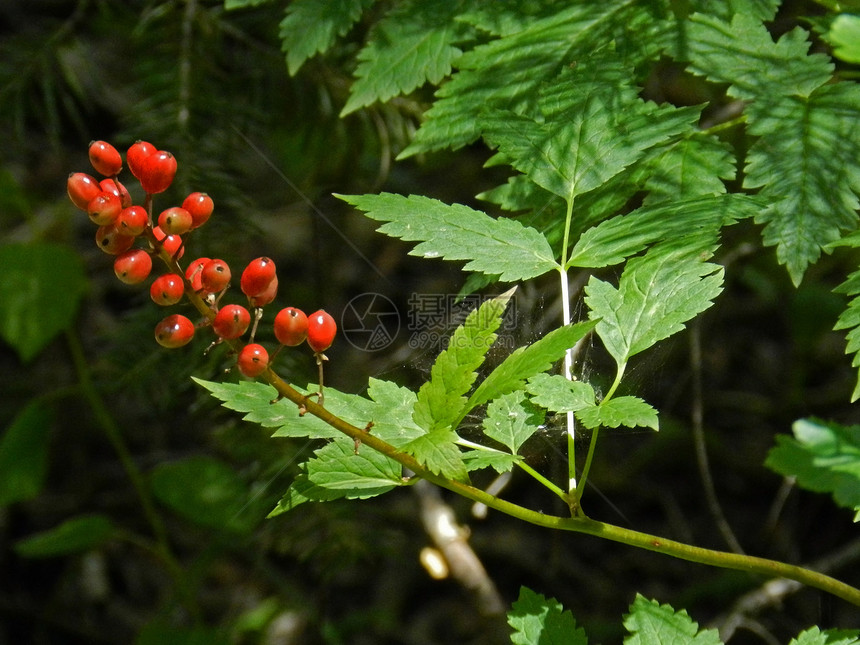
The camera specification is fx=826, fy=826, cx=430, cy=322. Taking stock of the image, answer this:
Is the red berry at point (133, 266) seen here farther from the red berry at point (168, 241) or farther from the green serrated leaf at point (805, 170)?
the green serrated leaf at point (805, 170)

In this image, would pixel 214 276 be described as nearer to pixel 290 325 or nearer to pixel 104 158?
pixel 290 325

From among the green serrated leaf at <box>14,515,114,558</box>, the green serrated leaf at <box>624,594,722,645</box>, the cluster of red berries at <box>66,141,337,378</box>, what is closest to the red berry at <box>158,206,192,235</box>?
the cluster of red berries at <box>66,141,337,378</box>

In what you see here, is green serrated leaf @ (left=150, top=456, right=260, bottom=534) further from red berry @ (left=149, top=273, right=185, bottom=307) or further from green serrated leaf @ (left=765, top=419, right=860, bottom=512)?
green serrated leaf @ (left=765, top=419, right=860, bottom=512)

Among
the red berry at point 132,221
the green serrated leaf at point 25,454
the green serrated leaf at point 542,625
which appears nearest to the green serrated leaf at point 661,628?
the green serrated leaf at point 542,625

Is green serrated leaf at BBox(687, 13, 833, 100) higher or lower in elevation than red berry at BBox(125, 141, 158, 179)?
lower

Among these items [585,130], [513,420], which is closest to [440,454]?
[513,420]
